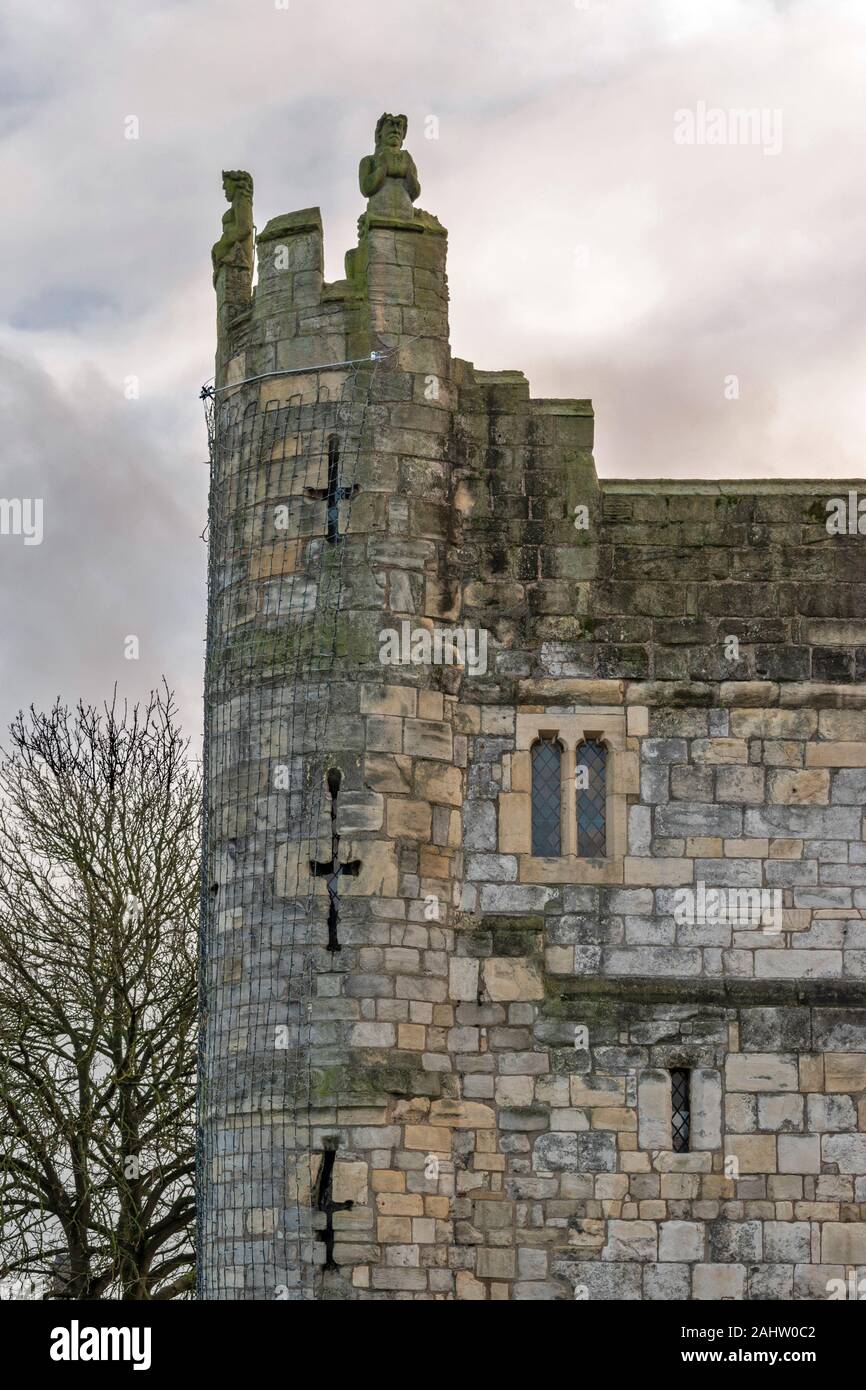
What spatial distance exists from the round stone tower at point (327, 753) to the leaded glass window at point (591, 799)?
0.95 metres

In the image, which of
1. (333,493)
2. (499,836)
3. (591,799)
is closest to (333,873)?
(499,836)

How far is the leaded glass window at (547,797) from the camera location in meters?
20.0

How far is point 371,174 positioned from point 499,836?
515 cm

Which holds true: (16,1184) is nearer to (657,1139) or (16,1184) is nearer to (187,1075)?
(187,1075)

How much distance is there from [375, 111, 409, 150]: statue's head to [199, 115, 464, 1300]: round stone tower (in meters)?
0.02

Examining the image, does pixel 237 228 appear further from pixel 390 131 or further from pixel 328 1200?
pixel 328 1200

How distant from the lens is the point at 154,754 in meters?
30.8

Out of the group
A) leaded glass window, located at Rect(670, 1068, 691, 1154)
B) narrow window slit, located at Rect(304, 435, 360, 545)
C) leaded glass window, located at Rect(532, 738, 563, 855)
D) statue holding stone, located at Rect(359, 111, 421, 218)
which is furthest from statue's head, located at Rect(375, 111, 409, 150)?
leaded glass window, located at Rect(670, 1068, 691, 1154)

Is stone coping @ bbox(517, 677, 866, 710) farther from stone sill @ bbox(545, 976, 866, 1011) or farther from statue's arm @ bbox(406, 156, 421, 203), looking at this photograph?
statue's arm @ bbox(406, 156, 421, 203)

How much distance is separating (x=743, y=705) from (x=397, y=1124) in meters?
4.09

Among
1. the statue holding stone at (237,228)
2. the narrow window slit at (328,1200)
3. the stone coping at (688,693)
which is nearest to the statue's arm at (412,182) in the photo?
the statue holding stone at (237,228)

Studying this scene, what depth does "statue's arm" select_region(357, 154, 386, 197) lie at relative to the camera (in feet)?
67.0

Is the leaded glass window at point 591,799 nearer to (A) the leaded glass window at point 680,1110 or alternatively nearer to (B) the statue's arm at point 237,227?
(A) the leaded glass window at point 680,1110

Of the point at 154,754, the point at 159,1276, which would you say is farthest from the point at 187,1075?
the point at 154,754
